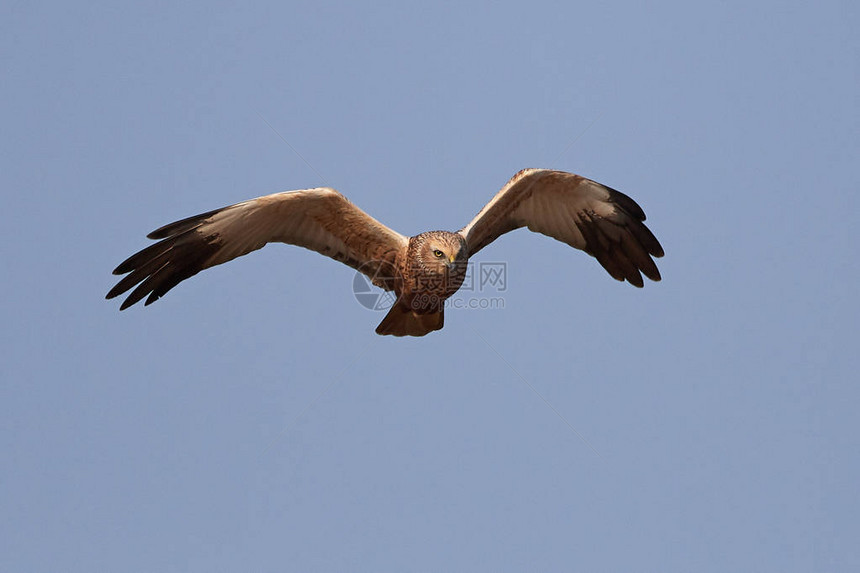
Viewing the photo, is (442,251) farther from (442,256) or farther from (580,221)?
(580,221)

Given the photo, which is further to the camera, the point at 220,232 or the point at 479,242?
the point at 479,242

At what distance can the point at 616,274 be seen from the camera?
11.3m

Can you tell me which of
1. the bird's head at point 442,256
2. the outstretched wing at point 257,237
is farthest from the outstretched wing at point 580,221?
the outstretched wing at point 257,237

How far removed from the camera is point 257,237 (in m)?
10.5

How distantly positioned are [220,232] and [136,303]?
109cm

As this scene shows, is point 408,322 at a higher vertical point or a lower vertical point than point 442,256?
lower

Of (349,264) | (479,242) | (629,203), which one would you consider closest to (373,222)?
(349,264)

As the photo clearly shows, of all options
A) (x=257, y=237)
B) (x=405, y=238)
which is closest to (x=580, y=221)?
Answer: (x=405, y=238)

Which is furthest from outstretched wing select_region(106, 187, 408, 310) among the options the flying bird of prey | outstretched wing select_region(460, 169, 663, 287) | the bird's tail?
outstretched wing select_region(460, 169, 663, 287)

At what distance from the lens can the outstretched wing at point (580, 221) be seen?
10984 mm

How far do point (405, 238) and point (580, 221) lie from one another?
6.89 ft

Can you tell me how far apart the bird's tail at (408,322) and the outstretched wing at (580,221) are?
936mm

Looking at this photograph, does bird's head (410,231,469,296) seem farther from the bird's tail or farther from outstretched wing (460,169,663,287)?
outstretched wing (460,169,663,287)

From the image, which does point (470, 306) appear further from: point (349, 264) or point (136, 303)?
point (136, 303)
